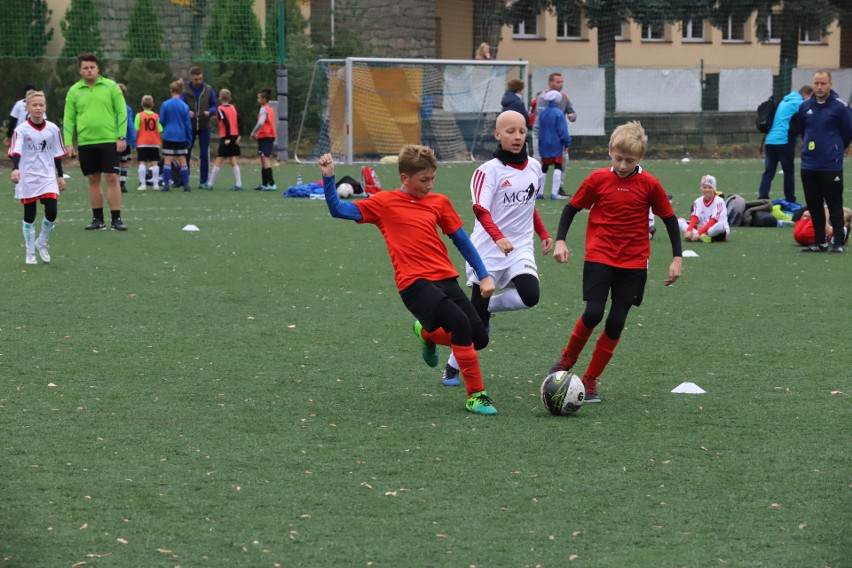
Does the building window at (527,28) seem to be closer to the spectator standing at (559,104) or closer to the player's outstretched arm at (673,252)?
the spectator standing at (559,104)

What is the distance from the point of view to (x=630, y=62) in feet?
156

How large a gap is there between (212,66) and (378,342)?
25174 mm

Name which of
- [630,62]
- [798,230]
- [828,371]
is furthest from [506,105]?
[630,62]

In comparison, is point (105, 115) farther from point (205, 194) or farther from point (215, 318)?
point (205, 194)

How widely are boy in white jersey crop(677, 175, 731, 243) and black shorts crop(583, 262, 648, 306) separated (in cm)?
926

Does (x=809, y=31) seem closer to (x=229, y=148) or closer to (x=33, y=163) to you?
(x=229, y=148)

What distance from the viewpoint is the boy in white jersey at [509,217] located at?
310 inches

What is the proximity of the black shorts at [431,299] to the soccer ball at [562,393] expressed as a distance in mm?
547

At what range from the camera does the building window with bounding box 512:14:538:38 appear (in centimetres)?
4200

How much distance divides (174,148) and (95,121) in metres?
8.67

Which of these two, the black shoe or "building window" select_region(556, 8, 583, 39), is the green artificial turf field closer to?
the black shoe

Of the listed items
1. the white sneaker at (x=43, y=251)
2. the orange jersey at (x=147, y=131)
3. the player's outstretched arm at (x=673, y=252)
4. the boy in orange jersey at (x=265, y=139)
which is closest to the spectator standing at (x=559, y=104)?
the boy in orange jersey at (x=265, y=139)

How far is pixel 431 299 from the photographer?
7.18 m

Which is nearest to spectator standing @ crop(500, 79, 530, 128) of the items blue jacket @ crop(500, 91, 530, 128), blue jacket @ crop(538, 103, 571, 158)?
blue jacket @ crop(500, 91, 530, 128)
